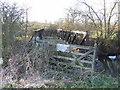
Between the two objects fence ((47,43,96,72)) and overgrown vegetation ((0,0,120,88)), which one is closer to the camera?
overgrown vegetation ((0,0,120,88))

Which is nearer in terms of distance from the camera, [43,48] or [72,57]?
[43,48]

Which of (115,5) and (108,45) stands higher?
(115,5)

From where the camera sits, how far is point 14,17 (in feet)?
18.5

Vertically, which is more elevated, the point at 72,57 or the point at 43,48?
the point at 43,48

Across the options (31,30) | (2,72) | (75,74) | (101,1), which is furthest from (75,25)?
(2,72)

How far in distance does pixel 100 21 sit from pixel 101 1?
916 mm

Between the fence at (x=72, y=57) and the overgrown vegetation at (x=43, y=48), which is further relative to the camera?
the fence at (x=72, y=57)

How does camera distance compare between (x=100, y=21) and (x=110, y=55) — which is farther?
(x=100, y=21)

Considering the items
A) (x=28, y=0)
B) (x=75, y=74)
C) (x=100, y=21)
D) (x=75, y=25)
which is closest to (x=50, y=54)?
(x=75, y=74)

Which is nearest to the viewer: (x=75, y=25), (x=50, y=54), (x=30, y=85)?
(x=30, y=85)

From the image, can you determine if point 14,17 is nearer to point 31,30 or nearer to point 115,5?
point 31,30

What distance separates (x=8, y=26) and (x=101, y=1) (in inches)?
177

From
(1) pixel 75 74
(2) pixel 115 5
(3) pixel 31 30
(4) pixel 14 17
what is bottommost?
(1) pixel 75 74

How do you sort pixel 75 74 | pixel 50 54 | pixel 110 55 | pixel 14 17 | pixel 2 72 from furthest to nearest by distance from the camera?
pixel 110 55, pixel 14 17, pixel 50 54, pixel 75 74, pixel 2 72
